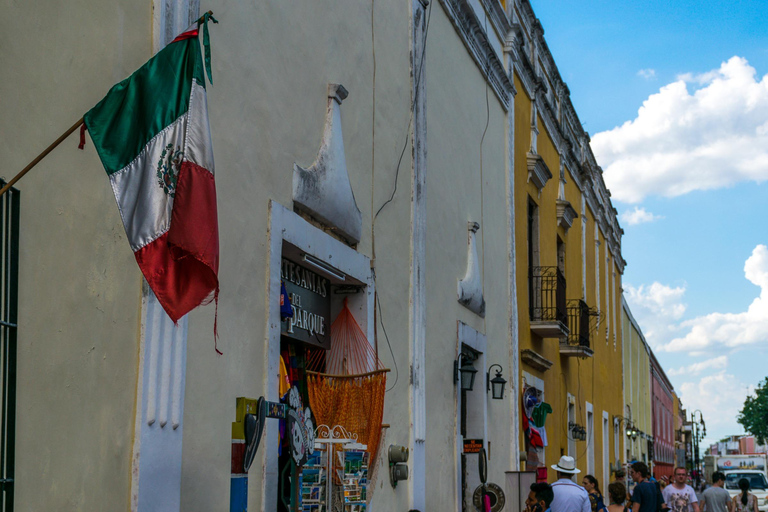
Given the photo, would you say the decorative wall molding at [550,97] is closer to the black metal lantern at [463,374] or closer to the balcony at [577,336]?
the balcony at [577,336]

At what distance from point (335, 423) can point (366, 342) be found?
1196 millimetres

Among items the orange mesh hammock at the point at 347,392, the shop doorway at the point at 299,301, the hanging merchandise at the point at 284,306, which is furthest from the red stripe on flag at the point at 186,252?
the orange mesh hammock at the point at 347,392

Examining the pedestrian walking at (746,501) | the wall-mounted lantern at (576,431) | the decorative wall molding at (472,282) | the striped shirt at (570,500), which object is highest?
the decorative wall molding at (472,282)

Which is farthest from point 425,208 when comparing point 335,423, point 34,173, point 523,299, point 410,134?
point 34,173

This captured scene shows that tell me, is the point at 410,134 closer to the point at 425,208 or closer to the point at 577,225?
the point at 425,208

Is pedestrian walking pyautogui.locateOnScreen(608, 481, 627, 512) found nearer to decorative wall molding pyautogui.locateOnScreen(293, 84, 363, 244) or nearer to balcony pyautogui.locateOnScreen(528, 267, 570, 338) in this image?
decorative wall molding pyautogui.locateOnScreen(293, 84, 363, 244)

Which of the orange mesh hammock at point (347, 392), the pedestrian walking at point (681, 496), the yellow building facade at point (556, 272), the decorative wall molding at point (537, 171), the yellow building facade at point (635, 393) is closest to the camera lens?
the orange mesh hammock at point (347, 392)

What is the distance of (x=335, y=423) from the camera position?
23.2ft

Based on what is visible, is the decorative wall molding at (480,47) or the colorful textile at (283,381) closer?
the colorful textile at (283,381)

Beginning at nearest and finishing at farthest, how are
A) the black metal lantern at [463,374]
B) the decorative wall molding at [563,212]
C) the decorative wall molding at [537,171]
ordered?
the black metal lantern at [463,374], the decorative wall molding at [537,171], the decorative wall molding at [563,212]

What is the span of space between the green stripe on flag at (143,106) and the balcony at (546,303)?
38.9 feet

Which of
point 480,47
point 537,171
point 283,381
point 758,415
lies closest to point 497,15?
point 480,47

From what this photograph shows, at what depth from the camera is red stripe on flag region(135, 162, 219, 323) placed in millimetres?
3846

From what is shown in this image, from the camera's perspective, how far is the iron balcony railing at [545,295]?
51.5 ft
